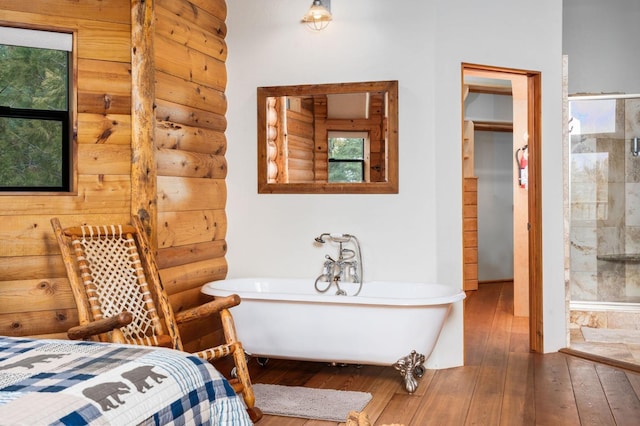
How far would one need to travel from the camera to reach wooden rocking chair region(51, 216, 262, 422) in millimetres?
3119

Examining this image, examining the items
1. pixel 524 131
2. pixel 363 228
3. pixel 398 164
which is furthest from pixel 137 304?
pixel 524 131

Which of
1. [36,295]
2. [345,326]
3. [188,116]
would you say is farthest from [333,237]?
[36,295]

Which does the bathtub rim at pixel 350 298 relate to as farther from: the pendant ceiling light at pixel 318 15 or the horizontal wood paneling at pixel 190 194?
the pendant ceiling light at pixel 318 15

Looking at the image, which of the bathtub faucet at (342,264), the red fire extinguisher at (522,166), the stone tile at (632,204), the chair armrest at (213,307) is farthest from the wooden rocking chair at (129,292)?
the stone tile at (632,204)

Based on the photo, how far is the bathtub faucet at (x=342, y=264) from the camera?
169 inches

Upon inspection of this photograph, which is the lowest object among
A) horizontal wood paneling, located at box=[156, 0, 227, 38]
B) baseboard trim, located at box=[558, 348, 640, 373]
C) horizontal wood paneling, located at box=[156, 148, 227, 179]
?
baseboard trim, located at box=[558, 348, 640, 373]

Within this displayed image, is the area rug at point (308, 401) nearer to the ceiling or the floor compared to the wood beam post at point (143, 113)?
nearer to the floor

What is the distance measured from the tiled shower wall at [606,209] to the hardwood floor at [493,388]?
102 centimetres

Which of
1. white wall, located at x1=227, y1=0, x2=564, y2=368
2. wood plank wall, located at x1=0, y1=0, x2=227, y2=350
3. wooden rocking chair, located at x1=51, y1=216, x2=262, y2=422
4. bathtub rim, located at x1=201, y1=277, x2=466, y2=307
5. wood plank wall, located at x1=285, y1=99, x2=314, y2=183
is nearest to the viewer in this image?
wooden rocking chair, located at x1=51, y1=216, x2=262, y2=422

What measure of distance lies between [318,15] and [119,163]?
1.66 meters

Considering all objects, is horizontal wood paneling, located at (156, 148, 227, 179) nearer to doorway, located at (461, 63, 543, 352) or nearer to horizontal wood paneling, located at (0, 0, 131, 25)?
horizontal wood paneling, located at (0, 0, 131, 25)

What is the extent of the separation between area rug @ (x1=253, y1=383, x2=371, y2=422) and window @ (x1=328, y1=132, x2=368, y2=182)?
4.73 ft

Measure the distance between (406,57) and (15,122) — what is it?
2.39m

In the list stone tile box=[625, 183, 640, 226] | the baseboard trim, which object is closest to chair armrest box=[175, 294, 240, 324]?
the baseboard trim
